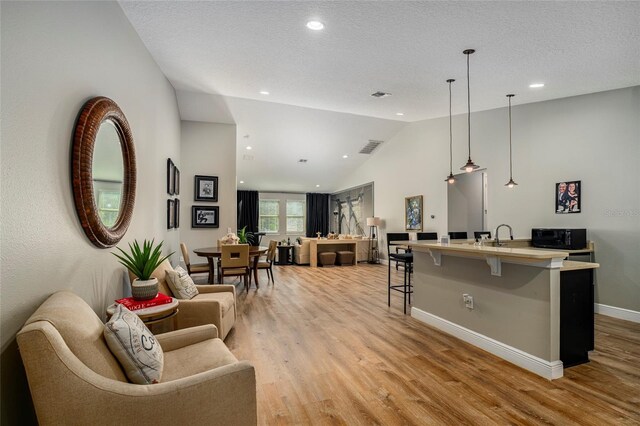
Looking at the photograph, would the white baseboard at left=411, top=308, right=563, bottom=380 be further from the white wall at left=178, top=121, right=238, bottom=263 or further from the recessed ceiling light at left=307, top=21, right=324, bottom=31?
the white wall at left=178, top=121, right=238, bottom=263

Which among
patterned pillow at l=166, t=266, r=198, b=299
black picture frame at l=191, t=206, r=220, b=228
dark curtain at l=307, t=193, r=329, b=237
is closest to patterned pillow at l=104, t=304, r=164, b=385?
patterned pillow at l=166, t=266, r=198, b=299

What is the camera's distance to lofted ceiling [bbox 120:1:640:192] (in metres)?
2.65

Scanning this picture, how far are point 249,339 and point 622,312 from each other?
4653 mm

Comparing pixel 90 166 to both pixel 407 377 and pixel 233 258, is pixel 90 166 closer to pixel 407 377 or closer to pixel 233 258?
pixel 407 377

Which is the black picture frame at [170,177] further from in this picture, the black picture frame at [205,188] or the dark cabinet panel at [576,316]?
the dark cabinet panel at [576,316]

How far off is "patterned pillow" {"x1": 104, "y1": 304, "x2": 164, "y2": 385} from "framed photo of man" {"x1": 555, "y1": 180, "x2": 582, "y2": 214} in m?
5.29

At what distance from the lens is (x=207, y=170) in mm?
6570

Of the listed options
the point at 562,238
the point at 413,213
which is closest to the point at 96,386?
the point at 562,238

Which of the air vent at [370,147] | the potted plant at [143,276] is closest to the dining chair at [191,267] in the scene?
the potted plant at [143,276]

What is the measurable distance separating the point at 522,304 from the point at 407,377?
1188mm

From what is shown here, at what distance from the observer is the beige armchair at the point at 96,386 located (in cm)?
115

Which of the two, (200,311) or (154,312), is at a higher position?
(154,312)

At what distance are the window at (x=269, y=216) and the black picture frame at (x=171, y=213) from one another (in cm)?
750

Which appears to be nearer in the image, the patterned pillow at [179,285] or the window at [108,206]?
the window at [108,206]
